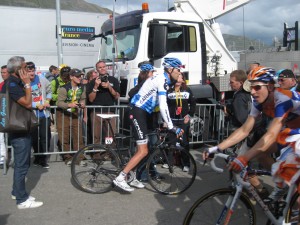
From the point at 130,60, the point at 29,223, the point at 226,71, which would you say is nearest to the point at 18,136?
the point at 29,223

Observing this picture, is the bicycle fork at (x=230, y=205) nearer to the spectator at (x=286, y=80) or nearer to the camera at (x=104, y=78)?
the spectator at (x=286, y=80)

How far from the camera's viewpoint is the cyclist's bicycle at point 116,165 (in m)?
5.23

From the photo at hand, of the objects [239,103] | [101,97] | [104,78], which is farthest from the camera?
[101,97]

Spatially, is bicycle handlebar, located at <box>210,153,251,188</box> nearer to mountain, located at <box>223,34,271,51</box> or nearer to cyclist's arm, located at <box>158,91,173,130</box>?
cyclist's arm, located at <box>158,91,173,130</box>

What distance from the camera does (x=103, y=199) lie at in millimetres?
5043

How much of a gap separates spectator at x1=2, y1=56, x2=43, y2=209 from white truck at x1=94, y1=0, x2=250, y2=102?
3446mm

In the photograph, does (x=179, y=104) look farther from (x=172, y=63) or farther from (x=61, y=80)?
(x=61, y=80)

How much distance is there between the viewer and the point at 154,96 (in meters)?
5.15

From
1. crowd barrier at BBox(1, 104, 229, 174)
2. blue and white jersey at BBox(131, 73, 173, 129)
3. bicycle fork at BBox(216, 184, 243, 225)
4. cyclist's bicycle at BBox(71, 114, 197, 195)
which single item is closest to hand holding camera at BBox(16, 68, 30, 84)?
cyclist's bicycle at BBox(71, 114, 197, 195)

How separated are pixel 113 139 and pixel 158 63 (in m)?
2.82

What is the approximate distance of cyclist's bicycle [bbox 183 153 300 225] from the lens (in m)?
3.16

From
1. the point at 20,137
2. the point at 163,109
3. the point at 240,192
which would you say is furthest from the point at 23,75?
the point at 240,192

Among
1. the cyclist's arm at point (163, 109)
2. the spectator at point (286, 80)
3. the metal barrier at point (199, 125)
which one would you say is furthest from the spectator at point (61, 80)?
the spectator at point (286, 80)

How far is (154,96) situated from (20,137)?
6.07 feet
